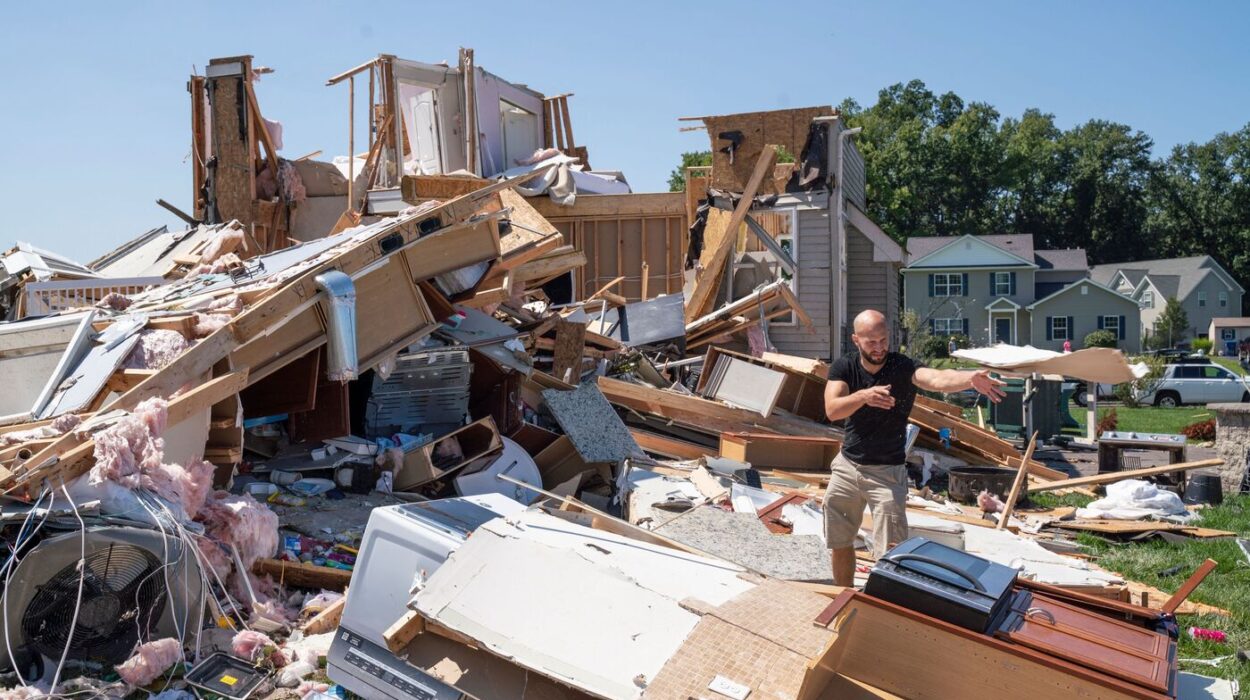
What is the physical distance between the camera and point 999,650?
3.09 metres

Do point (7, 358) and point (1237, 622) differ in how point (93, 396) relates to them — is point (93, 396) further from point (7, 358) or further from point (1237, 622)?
point (1237, 622)

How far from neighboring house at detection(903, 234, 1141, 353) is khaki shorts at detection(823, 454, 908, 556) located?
139ft

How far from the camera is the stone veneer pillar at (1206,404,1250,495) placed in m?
10.2

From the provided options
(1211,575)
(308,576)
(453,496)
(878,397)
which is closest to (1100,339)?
(1211,575)

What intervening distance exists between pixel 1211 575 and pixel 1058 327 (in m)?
43.5

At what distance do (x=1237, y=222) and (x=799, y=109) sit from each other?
53562 mm

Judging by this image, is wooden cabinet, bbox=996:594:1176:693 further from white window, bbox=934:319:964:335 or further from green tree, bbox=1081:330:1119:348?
white window, bbox=934:319:964:335

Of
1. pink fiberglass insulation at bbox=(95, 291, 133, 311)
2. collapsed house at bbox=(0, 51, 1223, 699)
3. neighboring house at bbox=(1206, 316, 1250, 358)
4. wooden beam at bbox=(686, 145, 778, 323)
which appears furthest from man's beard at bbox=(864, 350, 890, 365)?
neighboring house at bbox=(1206, 316, 1250, 358)

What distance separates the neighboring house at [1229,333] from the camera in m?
49.2

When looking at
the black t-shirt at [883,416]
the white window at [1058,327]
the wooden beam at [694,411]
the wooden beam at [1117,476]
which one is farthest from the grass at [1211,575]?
the white window at [1058,327]

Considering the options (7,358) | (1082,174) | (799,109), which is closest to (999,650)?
(7,358)

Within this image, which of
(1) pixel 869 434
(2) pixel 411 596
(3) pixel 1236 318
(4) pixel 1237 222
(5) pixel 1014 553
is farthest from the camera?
(4) pixel 1237 222

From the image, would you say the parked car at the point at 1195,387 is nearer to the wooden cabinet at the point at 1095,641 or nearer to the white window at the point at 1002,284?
the wooden cabinet at the point at 1095,641

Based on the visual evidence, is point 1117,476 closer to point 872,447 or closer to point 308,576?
point 872,447
